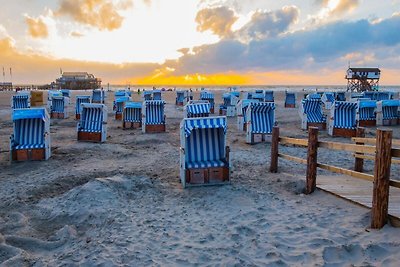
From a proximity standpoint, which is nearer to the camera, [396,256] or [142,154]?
[396,256]

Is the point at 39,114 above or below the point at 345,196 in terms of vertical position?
above

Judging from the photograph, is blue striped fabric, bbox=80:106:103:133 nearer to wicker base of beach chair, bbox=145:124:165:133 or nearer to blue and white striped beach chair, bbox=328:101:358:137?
wicker base of beach chair, bbox=145:124:165:133

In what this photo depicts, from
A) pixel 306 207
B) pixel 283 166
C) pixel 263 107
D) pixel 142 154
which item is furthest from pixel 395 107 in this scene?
pixel 306 207

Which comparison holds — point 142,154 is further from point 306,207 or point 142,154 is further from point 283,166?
point 306,207

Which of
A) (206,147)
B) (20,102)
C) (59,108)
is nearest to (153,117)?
(206,147)

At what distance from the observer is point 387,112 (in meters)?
18.5

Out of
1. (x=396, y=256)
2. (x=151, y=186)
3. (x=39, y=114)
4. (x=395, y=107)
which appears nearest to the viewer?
(x=396, y=256)

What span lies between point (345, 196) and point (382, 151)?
5.35 ft

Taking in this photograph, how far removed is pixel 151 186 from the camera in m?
7.89

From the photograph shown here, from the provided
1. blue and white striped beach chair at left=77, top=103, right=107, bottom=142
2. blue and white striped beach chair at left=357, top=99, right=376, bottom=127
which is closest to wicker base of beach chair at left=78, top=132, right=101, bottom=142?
blue and white striped beach chair at left=77, top=103, right=107, bottom=142

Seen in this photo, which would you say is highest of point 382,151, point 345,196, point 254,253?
point 382,151

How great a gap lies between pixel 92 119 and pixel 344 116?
963cm

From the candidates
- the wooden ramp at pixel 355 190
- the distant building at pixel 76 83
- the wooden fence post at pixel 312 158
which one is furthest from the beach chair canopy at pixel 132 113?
the distant building at pixel 76 83

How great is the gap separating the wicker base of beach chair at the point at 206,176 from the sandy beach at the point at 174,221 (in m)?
0.22
